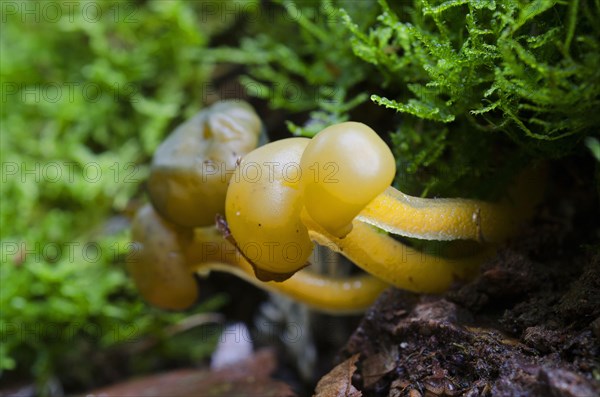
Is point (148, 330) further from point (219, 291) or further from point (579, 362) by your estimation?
point (579, 362)

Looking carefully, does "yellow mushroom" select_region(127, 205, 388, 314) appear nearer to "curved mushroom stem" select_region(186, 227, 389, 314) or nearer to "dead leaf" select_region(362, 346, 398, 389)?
"curved mushroom stem" select_region(186, 227, 389, 314)

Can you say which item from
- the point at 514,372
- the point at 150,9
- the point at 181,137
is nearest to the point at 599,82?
the point at 514,372

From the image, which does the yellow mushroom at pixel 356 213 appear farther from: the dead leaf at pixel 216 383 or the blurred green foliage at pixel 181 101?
the dead leaf at pixel 216 383

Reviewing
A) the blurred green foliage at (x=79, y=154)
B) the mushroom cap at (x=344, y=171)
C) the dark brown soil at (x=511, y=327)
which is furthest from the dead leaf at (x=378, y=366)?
the blurred green foliage at (x=79, y=154)

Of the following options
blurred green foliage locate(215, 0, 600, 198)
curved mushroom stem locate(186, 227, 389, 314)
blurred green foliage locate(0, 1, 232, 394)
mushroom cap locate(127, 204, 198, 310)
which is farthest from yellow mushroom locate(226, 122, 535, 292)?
blurred green foliage locate(0, 1, 232, 394)

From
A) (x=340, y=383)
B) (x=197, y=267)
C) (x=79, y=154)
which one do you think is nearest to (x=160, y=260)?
(x=197, y=267)

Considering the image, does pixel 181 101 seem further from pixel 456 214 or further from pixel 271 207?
pixel 456 214
